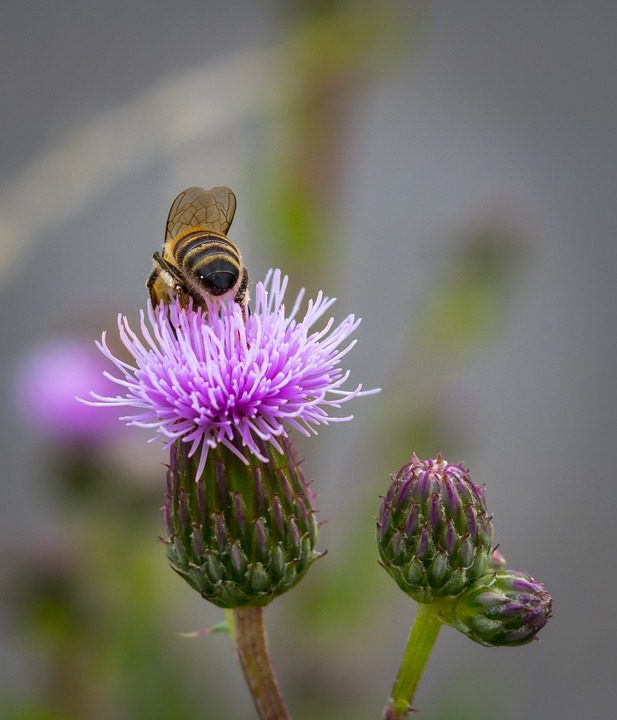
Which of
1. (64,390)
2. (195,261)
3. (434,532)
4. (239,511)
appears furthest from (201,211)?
(64,390)

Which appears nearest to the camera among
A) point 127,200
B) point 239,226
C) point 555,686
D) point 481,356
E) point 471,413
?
point 239,226

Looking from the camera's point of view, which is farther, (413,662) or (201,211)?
(201,211)

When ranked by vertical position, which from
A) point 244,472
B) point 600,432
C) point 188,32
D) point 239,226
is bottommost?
point 244,472

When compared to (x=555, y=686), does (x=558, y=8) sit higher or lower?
higher

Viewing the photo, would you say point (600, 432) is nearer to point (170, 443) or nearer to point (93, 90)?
point (93, 90)

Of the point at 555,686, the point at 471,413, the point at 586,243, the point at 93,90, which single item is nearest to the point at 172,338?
the point at 471,413

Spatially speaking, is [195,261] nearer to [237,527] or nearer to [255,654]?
[237,527]

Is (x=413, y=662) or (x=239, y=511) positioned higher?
(x=239, y=511)

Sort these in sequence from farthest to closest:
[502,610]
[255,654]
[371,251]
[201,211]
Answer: [371,251] < [201,211] < [255,654] < [502,610]
